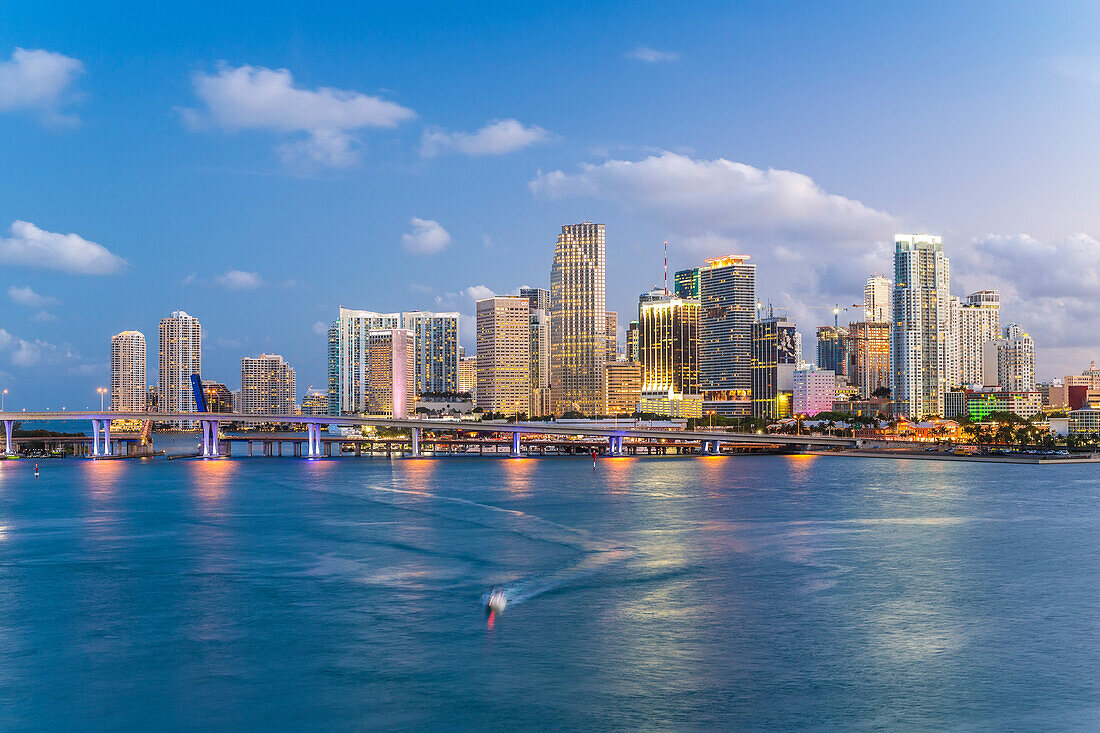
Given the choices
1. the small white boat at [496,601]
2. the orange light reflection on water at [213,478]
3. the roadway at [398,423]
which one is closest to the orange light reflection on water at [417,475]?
the roadway at [398,423]

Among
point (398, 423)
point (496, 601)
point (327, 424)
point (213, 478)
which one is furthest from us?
point (327, 424)

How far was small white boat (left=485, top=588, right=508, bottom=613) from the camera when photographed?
34294mm

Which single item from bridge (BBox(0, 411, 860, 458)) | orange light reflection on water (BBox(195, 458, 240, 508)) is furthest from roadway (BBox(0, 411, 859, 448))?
orange light reflection on water (BBox(195, 458, 240, 508))

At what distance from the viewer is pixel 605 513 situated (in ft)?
221

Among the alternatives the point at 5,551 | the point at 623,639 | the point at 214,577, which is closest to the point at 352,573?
the point at 214,577

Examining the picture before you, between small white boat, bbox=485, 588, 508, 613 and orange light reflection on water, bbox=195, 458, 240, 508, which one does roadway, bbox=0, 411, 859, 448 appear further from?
small white boat, bbox=485, 588, 508, 613

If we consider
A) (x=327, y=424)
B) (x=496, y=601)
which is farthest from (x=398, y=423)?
(x=496, y=601)

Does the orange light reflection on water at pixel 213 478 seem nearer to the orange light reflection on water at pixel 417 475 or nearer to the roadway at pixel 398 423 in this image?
the roadway at pixel 398 423

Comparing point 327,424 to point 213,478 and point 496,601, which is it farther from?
point 496,601

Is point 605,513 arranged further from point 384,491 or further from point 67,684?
point 67,684

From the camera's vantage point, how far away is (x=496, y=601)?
35312mm

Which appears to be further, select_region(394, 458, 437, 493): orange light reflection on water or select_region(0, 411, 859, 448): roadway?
select_region(0, 411, 859, 448): roadway

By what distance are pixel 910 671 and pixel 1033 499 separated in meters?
63.3

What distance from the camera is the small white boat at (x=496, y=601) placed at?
34.3 m
